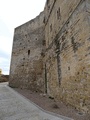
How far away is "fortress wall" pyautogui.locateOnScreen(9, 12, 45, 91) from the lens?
432 inches

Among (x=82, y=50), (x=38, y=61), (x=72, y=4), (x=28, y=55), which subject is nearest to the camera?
(x=82, y=50)

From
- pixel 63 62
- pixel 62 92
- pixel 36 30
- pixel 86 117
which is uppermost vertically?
pixel 36 30

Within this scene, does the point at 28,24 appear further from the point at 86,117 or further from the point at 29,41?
the point at 86,117

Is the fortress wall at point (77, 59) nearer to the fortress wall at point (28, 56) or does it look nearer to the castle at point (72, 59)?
the castle at point (72, 59)

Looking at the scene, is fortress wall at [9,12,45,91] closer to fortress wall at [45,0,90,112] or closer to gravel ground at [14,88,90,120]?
gravel ground at [14,88,90,120]

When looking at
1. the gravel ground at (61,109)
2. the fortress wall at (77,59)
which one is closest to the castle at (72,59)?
the fortress wall at (77,59)

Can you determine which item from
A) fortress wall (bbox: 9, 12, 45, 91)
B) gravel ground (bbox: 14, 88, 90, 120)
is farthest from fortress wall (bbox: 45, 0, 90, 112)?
fortress wall (bbox: 9, 12, 45, 91)

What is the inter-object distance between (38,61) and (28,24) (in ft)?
19.4

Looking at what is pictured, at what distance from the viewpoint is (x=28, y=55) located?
12.4m

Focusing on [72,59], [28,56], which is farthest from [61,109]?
[28,56]

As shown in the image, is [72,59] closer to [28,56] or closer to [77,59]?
[77,59]

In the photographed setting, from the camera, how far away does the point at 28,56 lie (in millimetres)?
12367

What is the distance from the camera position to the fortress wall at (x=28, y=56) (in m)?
11.0

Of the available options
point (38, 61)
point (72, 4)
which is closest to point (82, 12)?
point (72, 4)
